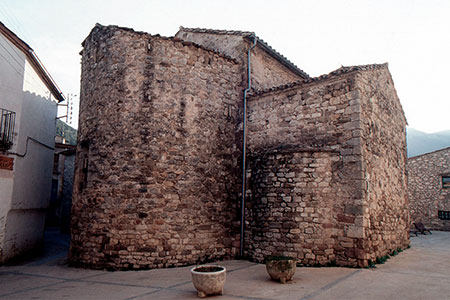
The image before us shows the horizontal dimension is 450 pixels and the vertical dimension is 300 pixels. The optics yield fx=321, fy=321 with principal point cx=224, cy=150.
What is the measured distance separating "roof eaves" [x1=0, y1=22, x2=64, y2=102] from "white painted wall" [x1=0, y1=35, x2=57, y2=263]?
0.57ft

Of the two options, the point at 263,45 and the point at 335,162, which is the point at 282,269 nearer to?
the point at 335,162

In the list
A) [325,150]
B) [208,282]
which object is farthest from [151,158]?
[325,150]

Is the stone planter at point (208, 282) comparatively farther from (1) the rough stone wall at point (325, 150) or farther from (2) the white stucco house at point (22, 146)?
(2) the white stucco house at point (22, 146)

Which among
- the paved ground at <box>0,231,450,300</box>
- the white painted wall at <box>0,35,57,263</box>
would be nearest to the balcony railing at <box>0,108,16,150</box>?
the white painted wall at <box>0,35,57,263</box>

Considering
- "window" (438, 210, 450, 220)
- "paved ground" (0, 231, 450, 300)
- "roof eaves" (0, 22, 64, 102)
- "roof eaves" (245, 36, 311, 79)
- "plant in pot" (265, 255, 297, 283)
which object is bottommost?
"paved ground" (0, 231, 450, 300)

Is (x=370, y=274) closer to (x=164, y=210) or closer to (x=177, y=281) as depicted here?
(x=177, y=281)

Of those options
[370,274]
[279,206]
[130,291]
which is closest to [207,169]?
[279,206]

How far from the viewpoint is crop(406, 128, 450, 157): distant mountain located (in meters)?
86.3

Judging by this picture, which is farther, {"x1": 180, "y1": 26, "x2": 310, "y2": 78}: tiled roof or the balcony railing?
{"x1": 180, "y1": 26, "x2": 310, "y2": 78}: tiled roof

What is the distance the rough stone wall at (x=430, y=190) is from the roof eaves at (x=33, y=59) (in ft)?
72.7

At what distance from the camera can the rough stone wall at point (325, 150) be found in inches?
319

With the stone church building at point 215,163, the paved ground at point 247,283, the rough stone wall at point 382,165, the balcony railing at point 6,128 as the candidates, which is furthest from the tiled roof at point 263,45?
the paved ground at point 247,283

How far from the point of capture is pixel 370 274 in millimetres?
7223

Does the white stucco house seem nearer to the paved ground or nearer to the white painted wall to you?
the white painted wall
